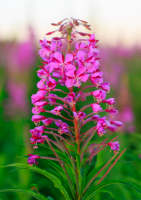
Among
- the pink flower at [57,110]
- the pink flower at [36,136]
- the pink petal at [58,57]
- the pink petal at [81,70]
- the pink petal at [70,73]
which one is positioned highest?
the pink petal at [58,57]

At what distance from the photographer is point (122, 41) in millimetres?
12930

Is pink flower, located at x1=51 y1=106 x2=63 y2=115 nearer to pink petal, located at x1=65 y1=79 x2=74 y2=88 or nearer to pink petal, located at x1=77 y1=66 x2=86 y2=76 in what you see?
pink petal, located at x1=65 y1=79 x2=74 y2=88

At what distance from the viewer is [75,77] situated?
1472mm

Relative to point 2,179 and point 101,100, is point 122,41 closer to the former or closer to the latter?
point 2,179

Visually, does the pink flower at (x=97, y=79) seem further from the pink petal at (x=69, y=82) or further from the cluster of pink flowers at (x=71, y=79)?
the pink petal at (x=69, y=82)

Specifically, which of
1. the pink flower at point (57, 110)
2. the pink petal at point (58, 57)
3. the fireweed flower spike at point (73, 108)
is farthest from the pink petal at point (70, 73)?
the pink flower at point (57, 110)

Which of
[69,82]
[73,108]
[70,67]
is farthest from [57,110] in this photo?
[70,67]

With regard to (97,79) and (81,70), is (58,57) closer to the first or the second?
(81,70)

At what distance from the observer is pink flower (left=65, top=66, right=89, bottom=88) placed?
4.82 feet

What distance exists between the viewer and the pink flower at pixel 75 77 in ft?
4.82

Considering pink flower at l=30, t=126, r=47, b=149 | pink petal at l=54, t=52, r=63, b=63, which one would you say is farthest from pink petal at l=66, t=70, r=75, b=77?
pink flower at l=30, t=126, r=47, b=149

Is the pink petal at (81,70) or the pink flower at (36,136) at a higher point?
the pink petal at (81,70)

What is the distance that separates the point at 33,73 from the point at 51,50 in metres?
5.70

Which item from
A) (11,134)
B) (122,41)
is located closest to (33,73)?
(11,134)
